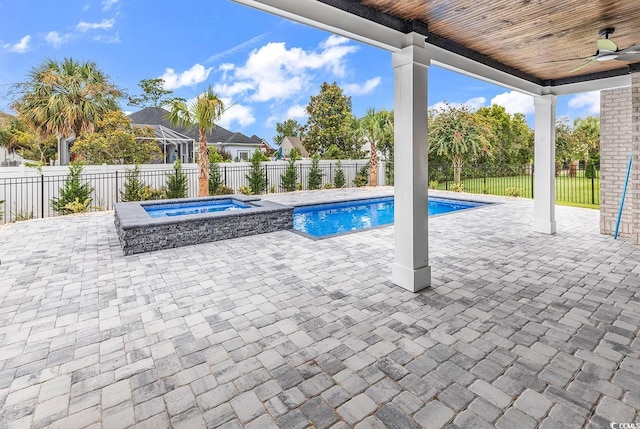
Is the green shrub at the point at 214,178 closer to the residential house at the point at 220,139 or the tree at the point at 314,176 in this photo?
the tree at the point at 314,176

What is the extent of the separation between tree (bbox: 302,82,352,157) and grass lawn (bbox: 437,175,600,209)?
10.4 metres

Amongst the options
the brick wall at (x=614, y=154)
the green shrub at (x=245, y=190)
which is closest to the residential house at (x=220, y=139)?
the green shrub at (x=245, y=190)

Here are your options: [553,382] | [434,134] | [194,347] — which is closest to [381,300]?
[553,382]

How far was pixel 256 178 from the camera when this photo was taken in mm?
13875

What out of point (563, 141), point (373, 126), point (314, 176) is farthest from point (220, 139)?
point (563, 141)

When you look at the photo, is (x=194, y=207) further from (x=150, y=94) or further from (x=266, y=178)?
(x=150, y=94)

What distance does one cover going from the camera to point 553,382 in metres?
2.30

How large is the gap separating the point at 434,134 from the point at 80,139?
15103mm

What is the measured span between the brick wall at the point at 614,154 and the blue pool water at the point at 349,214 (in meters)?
4.26

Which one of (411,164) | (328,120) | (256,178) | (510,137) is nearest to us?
(411,164)

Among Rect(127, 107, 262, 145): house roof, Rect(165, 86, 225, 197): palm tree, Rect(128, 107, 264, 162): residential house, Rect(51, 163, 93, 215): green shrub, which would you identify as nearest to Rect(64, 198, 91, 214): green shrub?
Rect(51, 163, 93, 215): green shrub

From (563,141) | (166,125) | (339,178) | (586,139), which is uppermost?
(166,125)

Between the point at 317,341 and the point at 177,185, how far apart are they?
10.0 metres

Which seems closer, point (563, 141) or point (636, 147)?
point (636, 147)
